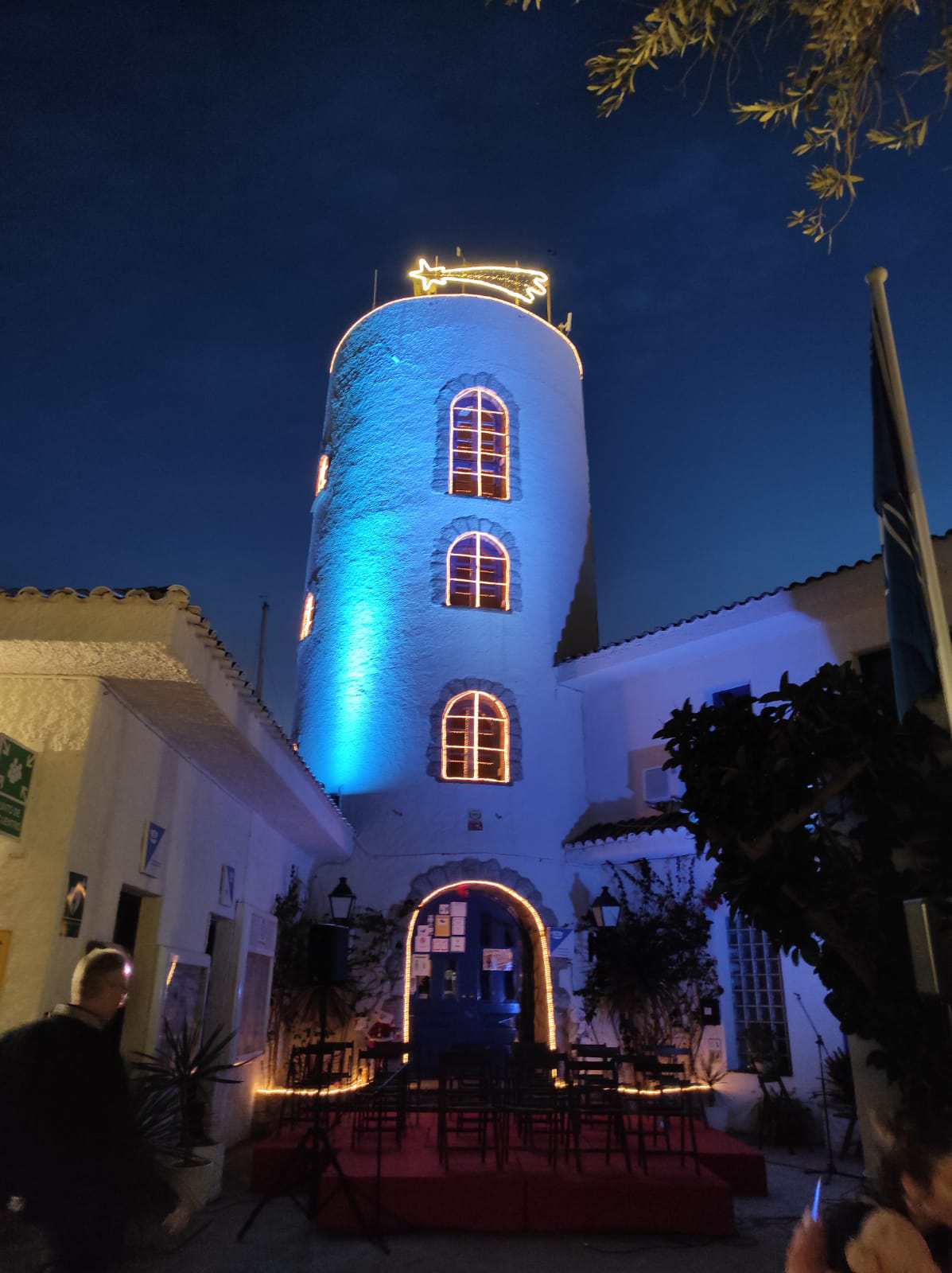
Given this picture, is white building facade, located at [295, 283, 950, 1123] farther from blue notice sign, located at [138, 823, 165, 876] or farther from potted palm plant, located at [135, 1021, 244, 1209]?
blue notice sign, located at [138, 823, 165, 876]

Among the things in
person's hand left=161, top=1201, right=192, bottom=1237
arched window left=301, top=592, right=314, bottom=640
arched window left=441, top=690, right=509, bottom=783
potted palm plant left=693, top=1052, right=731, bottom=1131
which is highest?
arched window left=301, top=592, right=314, bottom=640

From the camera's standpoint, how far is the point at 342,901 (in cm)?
1255

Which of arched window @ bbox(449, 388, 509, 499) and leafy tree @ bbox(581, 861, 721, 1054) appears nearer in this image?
leafy tree @ bbox(581, 861, 721, 1054)

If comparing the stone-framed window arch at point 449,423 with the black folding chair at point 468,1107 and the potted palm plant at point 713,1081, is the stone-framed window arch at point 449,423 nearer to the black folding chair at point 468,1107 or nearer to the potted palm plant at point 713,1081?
the potted palm plant at point 713,1081

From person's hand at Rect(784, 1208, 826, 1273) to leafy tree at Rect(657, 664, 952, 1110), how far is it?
6.19ft

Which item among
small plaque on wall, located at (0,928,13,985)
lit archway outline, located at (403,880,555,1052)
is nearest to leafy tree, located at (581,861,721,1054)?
lit archway outline, located at (403,880,555,1052)

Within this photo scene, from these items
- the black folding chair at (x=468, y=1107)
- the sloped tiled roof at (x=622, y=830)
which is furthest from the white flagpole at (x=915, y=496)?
the sloped tiled roof at (x=622, y=830)

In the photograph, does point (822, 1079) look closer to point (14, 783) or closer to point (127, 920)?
point (127, 920)

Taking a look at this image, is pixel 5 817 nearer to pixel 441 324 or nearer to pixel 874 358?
pixel 874 358

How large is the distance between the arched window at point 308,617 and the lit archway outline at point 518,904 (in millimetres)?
5025

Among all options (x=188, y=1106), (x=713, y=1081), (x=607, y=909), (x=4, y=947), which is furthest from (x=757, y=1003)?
(x=4, y=947)

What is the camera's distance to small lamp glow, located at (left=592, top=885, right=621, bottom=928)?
12367 millimetres

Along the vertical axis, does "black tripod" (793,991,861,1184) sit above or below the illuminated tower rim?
below

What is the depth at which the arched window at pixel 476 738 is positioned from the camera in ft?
44.9
